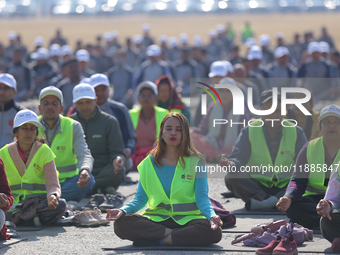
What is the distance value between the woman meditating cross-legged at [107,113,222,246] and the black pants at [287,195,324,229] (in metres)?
0.90

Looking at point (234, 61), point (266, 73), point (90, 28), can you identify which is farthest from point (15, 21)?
point (266, 73)

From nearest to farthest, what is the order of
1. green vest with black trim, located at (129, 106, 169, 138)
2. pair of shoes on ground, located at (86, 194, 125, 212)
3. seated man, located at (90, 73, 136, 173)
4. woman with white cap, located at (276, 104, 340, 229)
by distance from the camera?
woman with white cap, located at (276, 104, 340, 229), pair of shoes on ground, located at (86, 194, 125, 212), seated man, located at (90, 73, 136, 173), green vest with black trim, located at (129, 106, 169, 138)

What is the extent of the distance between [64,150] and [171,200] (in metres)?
2.03

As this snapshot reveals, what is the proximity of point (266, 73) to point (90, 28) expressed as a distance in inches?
1648

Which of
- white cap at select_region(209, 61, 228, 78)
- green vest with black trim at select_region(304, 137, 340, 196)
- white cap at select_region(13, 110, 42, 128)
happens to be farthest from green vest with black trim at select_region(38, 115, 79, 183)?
white cap at select_region(209, 61, 228, 78)

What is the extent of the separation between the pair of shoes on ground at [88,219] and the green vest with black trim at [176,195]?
1.01 metres

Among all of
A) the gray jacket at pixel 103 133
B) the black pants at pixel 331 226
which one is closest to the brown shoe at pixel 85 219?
the gray jacket at pixel 103 133

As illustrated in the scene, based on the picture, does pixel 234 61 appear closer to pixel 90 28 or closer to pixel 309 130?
pixel 309 130

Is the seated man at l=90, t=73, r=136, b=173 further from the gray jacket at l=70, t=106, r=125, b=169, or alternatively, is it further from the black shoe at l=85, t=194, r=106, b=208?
the black shoe at l=85, t=194, r=106, b=208

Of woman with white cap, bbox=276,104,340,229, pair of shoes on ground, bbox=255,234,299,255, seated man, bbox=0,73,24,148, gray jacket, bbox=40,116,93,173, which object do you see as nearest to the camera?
pair of shoes on ground, bbox=255,234,299,255

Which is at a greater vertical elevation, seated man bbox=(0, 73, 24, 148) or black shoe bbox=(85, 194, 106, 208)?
seated man bbox=(0, 73, 24, 148)

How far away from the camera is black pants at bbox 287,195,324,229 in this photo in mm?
5883

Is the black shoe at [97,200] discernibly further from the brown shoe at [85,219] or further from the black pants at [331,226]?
the black pants at [331,226]

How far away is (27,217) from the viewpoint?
6.28 m
